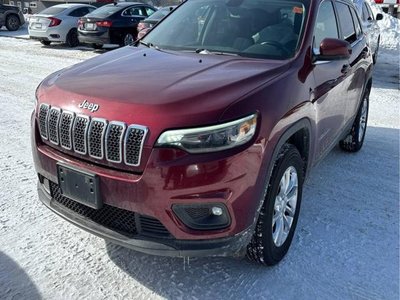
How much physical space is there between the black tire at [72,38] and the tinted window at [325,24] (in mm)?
12658

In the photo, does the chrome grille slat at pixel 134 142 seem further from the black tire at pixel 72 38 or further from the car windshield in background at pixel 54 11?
the car windshield in background at pixel 54 11

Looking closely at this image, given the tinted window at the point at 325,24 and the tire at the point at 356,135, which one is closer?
the tinted window at the point at 325,24

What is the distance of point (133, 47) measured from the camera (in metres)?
3.89

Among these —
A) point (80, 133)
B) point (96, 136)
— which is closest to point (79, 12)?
point (80, 133)

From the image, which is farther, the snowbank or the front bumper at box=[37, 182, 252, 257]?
the snowbank

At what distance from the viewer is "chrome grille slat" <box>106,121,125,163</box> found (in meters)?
2.39

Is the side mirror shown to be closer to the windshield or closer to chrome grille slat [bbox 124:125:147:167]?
the windshield

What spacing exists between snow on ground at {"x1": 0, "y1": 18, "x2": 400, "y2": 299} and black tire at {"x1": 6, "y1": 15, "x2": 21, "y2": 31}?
18.6m

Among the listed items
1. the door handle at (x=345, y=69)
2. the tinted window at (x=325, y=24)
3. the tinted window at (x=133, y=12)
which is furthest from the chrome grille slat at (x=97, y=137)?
the tinted window at (x=133, y=12)

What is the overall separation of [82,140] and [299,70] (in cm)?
152

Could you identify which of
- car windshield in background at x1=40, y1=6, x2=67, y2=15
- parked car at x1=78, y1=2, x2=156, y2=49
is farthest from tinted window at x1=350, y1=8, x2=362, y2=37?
car windshield in background at x1=40, y1=6, x2=67, y2=15

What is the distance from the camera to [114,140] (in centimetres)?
240

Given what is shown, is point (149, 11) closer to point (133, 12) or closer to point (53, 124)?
point (133, 12)

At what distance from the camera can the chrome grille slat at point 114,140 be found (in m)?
2.39
